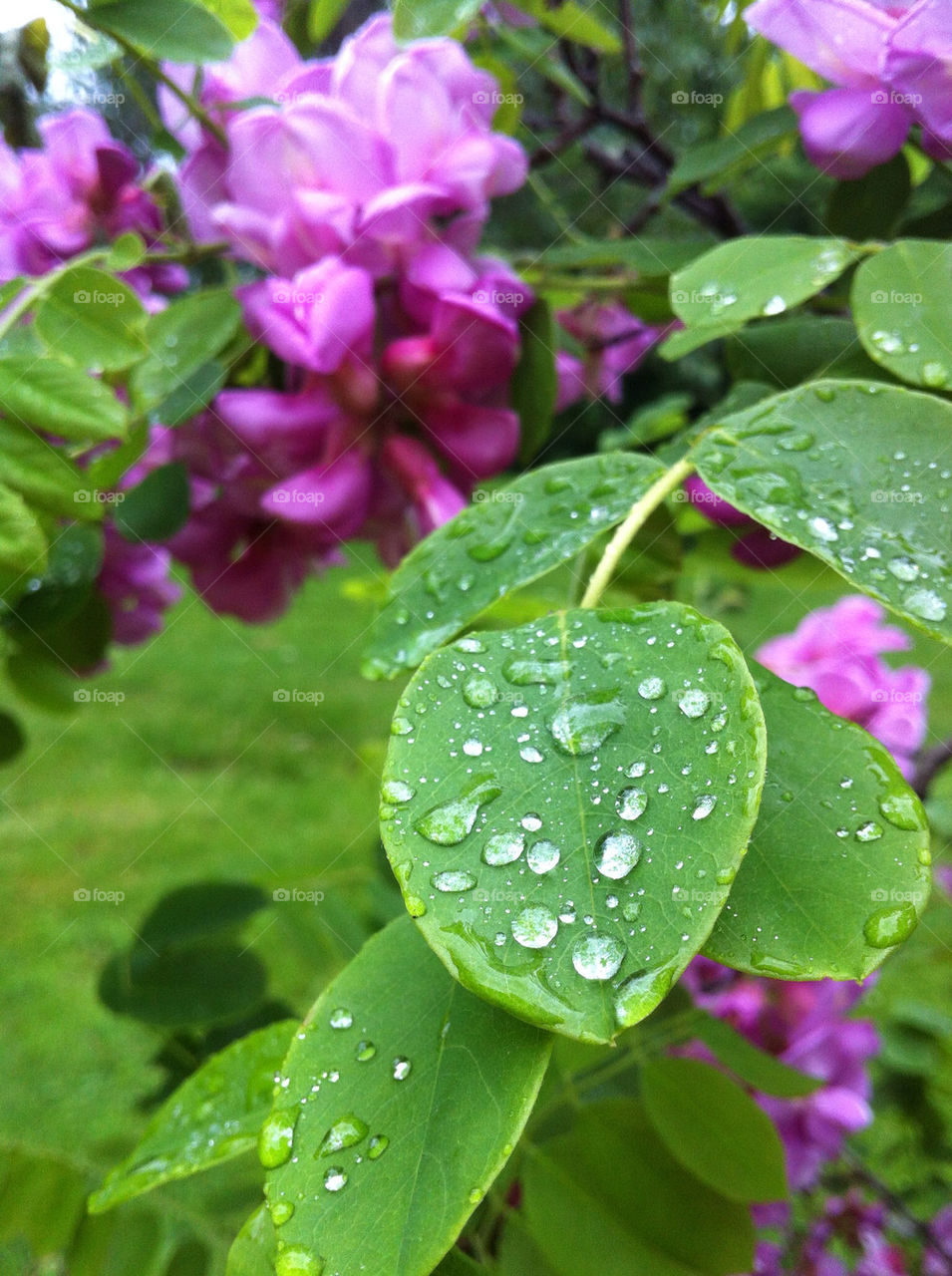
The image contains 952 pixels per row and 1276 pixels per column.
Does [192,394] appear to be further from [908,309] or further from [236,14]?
[908,309]

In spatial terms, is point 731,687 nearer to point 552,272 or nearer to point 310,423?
point 310,423

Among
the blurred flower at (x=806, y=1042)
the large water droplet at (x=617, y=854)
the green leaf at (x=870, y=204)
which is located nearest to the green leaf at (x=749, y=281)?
the green leaf at (x=870, y=204)

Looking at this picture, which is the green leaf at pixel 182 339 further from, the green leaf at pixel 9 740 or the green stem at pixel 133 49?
the green leaf at pixel 9 740

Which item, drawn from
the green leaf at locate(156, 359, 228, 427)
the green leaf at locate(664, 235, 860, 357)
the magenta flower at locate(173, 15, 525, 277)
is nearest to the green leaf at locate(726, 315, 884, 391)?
the green leaf at locate(664, 235, 860, 357)

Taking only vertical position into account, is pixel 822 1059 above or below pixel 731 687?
below

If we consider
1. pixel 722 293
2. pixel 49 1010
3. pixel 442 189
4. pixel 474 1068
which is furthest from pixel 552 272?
pixel 49 1010

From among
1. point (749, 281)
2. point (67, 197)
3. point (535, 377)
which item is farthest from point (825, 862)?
point (67, 197)
